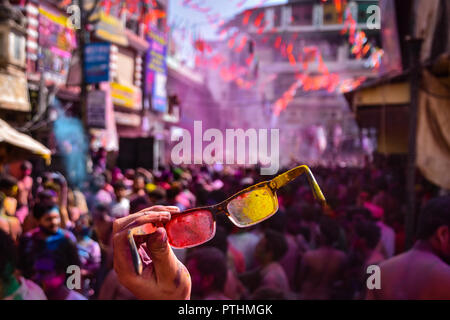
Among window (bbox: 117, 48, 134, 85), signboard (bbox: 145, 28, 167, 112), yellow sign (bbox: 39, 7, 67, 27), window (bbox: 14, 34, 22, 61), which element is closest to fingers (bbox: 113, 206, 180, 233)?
window (bbox: 14, 34, 22, 61)

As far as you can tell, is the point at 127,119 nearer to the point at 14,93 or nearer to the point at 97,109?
the point at 14,93

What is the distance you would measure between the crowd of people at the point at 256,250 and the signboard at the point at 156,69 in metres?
14.5

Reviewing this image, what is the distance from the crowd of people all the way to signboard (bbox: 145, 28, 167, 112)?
1447cm

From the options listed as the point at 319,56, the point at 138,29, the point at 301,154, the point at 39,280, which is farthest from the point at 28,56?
the point at 319,56

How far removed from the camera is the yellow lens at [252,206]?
0.99 metres

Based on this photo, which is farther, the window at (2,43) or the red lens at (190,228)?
the window at (2,43)

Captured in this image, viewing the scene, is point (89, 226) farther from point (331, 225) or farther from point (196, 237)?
point (196, 237)

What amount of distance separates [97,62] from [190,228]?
10622 mm

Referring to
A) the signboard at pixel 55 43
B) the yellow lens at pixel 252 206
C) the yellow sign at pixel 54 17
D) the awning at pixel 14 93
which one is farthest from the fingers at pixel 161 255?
the yellow sign at pixel 54 17

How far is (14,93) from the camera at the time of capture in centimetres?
1168

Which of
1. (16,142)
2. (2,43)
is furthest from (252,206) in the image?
(2,43)

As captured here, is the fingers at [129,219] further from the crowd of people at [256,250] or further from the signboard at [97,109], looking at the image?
the signboard at [97,109]

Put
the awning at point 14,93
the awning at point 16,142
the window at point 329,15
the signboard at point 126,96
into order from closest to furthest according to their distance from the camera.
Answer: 1. the awning at point 16,142
2. the awning at point 14,93
3. the signboard at point 126,96
4. the window at point 329,15

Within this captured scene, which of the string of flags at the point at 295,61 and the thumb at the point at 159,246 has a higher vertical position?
the string of flags at the point at 295,61
